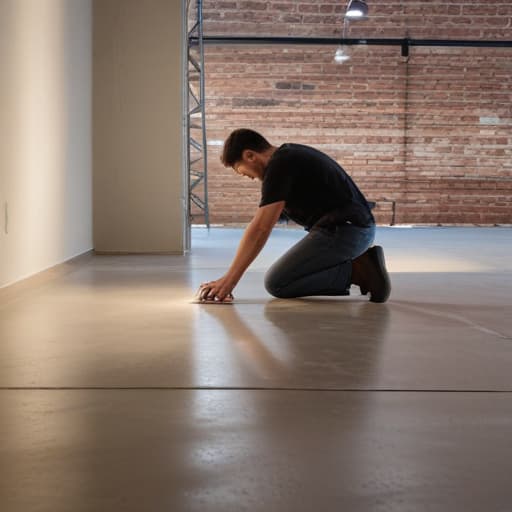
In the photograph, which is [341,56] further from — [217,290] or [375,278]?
[217,290]

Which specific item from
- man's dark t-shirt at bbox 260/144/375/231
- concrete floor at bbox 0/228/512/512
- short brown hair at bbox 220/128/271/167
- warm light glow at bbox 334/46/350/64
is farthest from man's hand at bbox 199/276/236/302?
warm light glow at bbox 334/46/350/64

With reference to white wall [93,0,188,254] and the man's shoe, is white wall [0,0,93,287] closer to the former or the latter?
white wall [93,0,188,254]

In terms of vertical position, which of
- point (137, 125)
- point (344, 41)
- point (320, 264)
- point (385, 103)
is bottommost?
point (320, 264)

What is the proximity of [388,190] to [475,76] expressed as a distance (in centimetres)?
220

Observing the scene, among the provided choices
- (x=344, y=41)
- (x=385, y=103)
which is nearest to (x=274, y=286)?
(x=344, y=41)

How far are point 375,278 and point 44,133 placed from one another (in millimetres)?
2153

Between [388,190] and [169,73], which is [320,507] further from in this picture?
[388,190]

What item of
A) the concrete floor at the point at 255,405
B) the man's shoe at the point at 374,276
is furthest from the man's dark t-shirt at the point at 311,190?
the concrete floor at the point at 255,405

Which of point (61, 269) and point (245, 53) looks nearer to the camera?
point (61, 269)

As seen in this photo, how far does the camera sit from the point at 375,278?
→ 3.90 meters

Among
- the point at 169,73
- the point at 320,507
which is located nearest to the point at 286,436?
the point at 320,507

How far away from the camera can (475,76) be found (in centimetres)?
1331

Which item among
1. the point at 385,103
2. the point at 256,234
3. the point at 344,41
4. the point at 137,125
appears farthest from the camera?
the point at 385,103

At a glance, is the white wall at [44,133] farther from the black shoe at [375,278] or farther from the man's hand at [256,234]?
the black shoe at [375,278]
